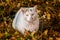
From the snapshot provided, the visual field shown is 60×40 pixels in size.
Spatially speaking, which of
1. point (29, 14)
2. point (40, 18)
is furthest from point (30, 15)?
point (40, 18)

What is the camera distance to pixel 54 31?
2.63 metres

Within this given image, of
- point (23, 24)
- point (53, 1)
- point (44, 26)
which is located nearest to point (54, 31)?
point (44, 26)

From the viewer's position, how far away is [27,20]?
2361 millimetres

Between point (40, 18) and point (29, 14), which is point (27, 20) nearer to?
point (29, 14)

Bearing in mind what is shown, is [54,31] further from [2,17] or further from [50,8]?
[2,17]

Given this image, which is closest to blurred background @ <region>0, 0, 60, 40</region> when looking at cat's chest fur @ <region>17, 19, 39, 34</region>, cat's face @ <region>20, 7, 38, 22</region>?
cat's chest fur @ <region>17, 19, 39, 34</region>

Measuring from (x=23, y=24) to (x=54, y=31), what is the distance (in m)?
0.42

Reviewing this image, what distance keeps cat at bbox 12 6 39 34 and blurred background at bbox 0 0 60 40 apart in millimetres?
61

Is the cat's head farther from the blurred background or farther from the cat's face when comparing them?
the blurred background

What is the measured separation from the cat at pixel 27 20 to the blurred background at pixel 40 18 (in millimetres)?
61

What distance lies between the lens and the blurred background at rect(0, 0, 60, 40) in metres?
2.51

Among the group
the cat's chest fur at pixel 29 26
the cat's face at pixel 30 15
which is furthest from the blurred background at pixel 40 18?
the cat's face at pixel 30 15

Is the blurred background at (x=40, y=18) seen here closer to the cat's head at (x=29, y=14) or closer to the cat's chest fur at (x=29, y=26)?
the cat's chest fur at (x=29, y=26)

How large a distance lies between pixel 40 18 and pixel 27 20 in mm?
433
